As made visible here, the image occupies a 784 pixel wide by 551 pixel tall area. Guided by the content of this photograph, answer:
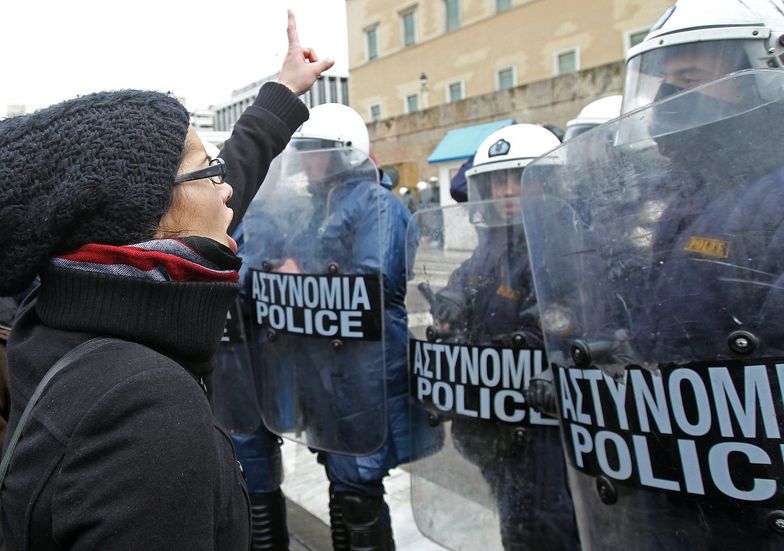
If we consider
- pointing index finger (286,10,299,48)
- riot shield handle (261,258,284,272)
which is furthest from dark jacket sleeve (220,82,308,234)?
riot shield handle (261,258,284,272)

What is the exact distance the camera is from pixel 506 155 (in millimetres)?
2529

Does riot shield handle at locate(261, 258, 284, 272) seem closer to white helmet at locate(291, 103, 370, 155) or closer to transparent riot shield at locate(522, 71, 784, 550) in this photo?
white helmet at locate(291, 103, 370, 155)

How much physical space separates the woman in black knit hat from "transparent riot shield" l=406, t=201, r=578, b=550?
3.60 ft

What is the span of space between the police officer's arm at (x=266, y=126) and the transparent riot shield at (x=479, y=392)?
64cm

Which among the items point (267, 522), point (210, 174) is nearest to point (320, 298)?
point (267, 522)

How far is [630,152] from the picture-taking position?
1.31 metres

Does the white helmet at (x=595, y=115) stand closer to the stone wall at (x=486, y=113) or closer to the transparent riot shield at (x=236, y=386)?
the transparent riot shield at (x=236, y=386)

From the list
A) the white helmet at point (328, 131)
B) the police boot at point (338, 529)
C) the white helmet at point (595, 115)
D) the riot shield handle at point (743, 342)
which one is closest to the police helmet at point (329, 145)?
the white helmet at point (328, 131)

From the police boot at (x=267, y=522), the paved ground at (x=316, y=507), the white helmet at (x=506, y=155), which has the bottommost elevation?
the paved ground at (x=316, y=507)

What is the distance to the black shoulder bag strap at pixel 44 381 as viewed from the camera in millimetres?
944

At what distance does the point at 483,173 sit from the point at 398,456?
1.24 meters

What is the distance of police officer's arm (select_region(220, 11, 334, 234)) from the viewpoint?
1.87 m

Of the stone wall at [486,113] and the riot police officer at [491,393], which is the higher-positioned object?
the stone wall at [486,113]

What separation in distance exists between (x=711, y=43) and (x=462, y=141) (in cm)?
1779
